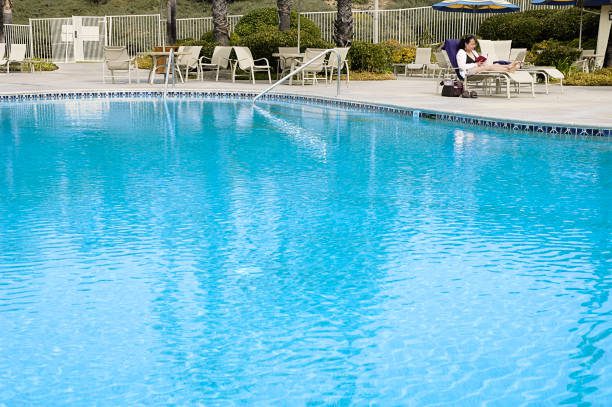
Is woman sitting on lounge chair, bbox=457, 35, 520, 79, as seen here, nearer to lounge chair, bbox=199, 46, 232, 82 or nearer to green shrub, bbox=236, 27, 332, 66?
green shrub, bbox=236, 27, 332, 66

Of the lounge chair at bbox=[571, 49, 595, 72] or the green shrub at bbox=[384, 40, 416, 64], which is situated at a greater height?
the green shrub at bbox=[384, 40, 416, 64]

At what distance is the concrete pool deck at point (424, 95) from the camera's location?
417 inches

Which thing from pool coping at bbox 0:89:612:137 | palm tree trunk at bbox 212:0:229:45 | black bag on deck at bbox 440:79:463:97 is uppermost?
palm tree trunk at bbox 212:0:229:45

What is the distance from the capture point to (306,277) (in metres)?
4.70

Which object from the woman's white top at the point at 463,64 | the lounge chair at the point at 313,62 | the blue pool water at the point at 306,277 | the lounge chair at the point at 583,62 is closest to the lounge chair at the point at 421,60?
the lounge chair at the point at 583,62

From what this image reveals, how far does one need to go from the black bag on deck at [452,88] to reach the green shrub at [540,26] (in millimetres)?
A: 10226

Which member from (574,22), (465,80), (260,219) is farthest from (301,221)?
(574,22)

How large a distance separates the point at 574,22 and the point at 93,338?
20891 millimetres

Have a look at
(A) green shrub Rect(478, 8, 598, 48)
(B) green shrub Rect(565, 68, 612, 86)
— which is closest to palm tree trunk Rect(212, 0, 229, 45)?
(B) green shrub Rect(565, 68, 612, 86)

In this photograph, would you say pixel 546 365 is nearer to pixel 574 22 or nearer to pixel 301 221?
pixel 301 221

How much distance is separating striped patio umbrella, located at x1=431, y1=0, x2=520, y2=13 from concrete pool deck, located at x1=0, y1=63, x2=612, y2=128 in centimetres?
272

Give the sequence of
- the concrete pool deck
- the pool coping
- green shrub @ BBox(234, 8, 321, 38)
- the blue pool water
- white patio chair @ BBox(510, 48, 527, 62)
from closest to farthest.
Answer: the blue pool water
the pool coping
the concrete pool deck
white patio chair @ BBox(510, 48, 527, 62)
green shrub @ BBox(234, 8, 321, 38)

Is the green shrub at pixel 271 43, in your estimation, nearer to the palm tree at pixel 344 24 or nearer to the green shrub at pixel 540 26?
the palm tree at pixel 344 24

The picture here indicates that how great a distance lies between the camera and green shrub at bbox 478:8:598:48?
22.2m
